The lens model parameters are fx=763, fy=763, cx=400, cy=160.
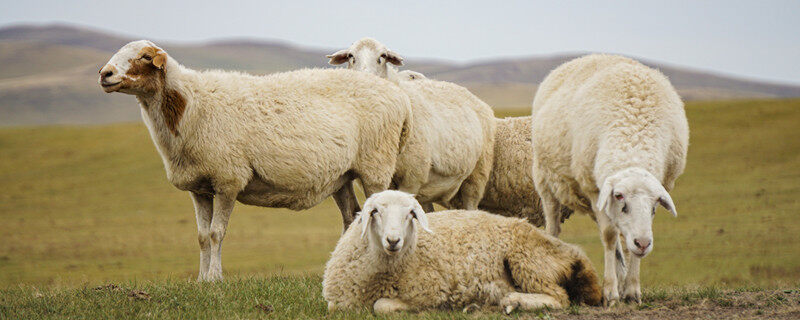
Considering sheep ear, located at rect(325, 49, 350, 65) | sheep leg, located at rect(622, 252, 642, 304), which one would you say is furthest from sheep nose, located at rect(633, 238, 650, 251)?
sheep ear, located at rect(325, 49, 350, 65)

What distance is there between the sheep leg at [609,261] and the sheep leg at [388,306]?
189 cm

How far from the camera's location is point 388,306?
6812 mm

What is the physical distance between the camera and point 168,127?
26.4ft

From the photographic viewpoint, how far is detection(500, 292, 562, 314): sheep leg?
22.5ft

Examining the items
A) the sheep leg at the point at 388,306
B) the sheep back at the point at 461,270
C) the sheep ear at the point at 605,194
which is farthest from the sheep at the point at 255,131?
the sheep ear at the point at 605,194

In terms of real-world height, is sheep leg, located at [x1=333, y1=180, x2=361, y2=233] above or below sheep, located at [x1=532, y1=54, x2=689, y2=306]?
below

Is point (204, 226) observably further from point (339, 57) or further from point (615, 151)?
point (615, 151)

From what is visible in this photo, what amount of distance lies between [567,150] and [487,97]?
157330 millimetres

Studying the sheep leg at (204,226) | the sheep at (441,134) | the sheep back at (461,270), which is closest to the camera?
the sheep back at (461,270)

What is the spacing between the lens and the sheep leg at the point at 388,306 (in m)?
6.77

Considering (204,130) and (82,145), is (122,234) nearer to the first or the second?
(82,145)

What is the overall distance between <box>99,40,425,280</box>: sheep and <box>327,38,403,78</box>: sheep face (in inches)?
45.7

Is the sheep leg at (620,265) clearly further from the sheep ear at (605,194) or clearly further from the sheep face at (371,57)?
the sheep face at (371,57)

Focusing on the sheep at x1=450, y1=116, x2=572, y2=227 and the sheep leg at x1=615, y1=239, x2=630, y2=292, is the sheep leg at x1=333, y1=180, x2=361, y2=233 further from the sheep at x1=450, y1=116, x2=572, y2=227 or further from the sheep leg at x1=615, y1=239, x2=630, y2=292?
the sheep leg at x1=615, y1=239, x2=630, y2=292
